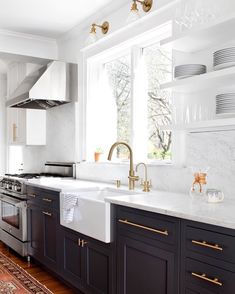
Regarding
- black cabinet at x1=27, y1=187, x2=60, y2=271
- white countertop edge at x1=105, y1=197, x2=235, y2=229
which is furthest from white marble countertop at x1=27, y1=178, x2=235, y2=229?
black cabinet at x1=27, y1=187, x2=60, y2=271

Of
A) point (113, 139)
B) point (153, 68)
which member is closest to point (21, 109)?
point (113, 139)

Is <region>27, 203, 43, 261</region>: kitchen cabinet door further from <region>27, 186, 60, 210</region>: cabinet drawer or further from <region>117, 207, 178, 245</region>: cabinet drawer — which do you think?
<region>117, 207, 178, 245</region>: cabinet drawer

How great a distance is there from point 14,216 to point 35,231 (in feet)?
1.70

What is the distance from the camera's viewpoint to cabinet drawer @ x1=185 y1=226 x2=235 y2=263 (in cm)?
164

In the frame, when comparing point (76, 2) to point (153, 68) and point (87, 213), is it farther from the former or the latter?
point (87, 213)

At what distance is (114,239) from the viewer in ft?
8.09

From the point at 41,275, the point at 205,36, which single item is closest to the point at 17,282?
the point at 41,275

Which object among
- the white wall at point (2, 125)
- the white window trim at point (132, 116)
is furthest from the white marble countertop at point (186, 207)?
the white wall at point (2, 125)

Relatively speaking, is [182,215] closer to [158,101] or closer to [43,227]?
[158,101]

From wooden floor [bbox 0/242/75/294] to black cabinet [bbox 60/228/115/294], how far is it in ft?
0.57

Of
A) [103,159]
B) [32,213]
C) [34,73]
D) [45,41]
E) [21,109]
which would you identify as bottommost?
[32,213]

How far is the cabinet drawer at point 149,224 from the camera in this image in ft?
6.50

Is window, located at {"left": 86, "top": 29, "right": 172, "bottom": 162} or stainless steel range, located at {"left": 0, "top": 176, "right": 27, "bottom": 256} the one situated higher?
window, located at {"left": 86, "top": 29, "right": 172, "bottom": 162}

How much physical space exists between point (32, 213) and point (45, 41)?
224 centimetres
